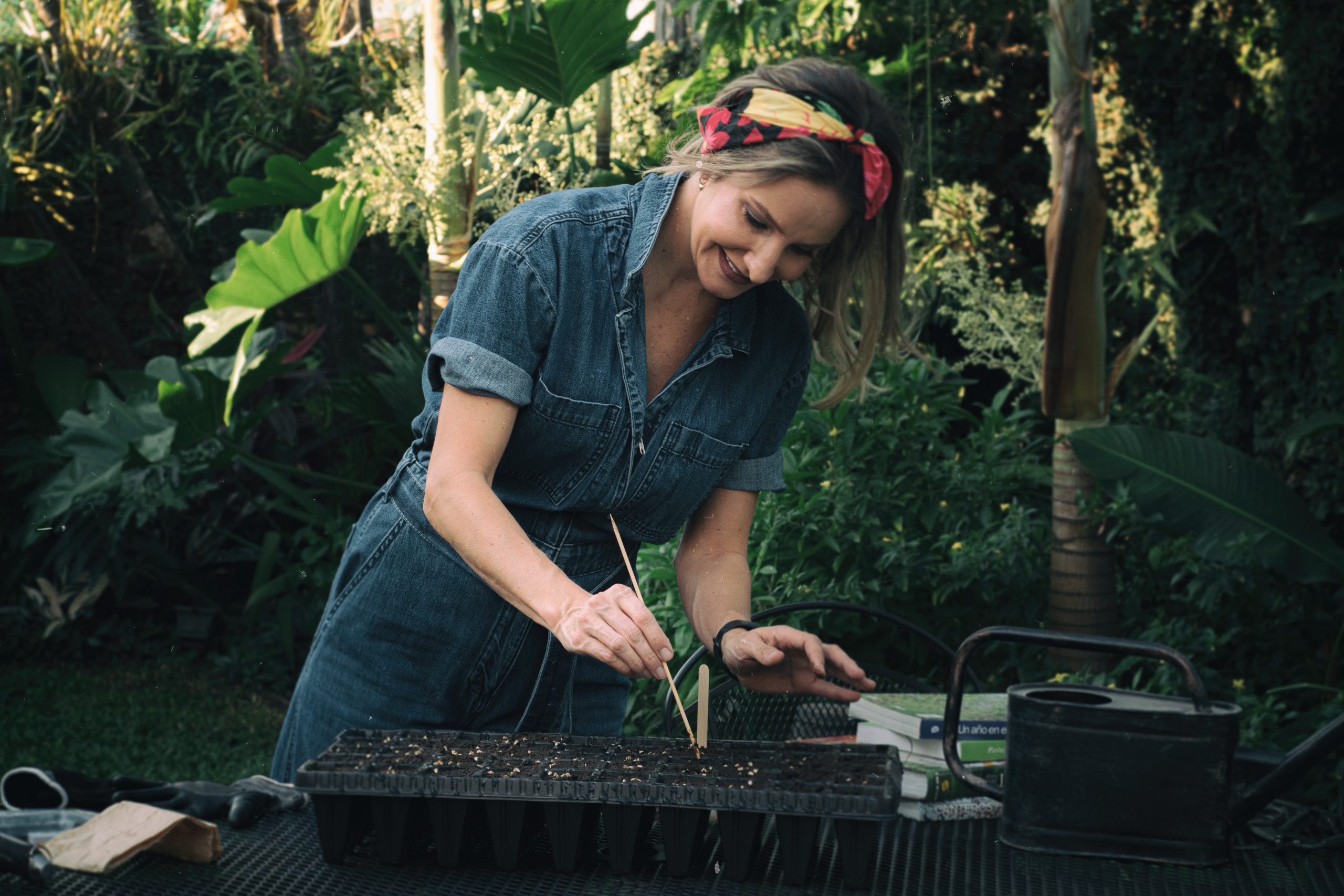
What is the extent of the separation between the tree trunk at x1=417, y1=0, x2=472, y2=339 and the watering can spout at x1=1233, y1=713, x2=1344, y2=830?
8.98ft

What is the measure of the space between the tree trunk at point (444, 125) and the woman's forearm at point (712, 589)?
1.97m

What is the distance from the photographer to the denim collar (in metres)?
1.55

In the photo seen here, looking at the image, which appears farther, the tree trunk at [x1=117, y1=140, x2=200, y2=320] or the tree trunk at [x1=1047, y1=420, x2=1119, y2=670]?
the tree trunk at [x1=117, y1=140, x2=200, y2=320]

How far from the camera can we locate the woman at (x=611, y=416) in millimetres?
1407

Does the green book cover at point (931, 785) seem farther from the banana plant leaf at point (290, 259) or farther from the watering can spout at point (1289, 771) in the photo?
the banana plant leaf at point (290, 259)

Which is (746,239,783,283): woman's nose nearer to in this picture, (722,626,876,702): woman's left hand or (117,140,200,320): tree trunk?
(722,626,876,702): woman's left hand

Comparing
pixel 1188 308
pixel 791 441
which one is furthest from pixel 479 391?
pixel 1188 308

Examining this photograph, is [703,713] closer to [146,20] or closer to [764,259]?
[764,259]

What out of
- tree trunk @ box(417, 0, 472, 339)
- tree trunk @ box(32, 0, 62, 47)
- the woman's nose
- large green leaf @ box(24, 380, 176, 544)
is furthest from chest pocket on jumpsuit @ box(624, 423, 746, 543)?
tree trunk @ box(32, 0, 62, 47)

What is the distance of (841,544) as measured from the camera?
319 centimetres

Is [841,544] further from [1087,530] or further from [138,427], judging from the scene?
[138,427]

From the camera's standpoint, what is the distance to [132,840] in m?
1.16

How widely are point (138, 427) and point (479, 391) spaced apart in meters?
3.67

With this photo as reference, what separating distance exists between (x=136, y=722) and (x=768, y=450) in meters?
3.71
